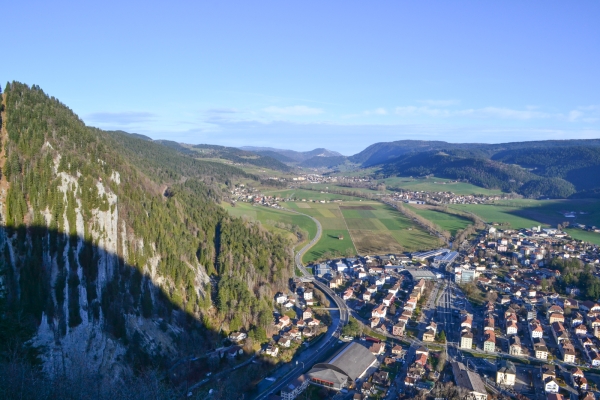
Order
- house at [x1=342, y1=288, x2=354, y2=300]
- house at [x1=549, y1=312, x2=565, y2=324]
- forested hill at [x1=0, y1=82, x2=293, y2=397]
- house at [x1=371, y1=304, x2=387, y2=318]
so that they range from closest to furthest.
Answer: forested hill at [x1=0, y1=82, x2=293, y2=397], house at [x1=549, y1=312, x2=565, y2=324], house at [x1=371, y1=304, x2=387, y2=318], house at [x1=342, y1=288, x2=354, y2=300]

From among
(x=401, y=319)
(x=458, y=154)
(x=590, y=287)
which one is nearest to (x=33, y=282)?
(x=401, y=319)

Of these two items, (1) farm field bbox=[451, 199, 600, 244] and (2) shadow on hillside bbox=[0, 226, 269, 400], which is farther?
(1) farm field bbox=[451, 199, 600, 244]

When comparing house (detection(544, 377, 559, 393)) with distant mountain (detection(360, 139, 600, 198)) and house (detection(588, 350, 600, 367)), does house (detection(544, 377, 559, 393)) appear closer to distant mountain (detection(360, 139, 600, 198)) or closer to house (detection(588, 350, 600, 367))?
house (detection(588, 350, 600, 367))

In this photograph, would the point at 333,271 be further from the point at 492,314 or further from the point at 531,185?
the point at 531,185

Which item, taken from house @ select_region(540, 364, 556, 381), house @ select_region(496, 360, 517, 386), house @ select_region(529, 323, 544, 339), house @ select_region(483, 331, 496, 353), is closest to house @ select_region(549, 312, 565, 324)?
house @ select_region(529, 323, 544, 339)

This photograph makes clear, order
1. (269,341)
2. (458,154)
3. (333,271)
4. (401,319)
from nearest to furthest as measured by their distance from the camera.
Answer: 1. (269,341)
2. (401,319)
3. (333,271)
4. (458,154)

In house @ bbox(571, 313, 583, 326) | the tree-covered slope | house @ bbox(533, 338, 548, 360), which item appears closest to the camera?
house @ bbox(533, 338, 548, 360)
